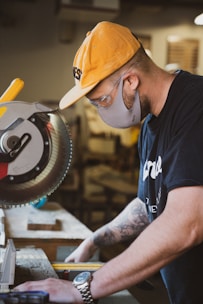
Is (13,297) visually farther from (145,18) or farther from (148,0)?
(145,18)

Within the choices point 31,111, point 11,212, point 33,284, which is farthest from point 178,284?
point 11,212

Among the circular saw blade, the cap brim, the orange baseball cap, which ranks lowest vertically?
the circular saw blade

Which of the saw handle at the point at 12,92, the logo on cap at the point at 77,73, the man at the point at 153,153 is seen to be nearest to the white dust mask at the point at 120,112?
the man at the point at 153,153

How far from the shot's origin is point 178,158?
1.25 metres

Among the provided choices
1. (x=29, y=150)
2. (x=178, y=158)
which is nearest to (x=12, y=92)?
(x=29, y=150)

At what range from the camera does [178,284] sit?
1.49 m

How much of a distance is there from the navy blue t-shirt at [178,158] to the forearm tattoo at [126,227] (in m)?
0.16

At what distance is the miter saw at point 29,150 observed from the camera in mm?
1235

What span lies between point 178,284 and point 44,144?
610 millimetres

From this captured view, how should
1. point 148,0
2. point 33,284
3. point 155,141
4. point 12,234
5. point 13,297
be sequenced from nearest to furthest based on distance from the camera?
point 13,297
point 33,284
point 155,141
point 12,234
point 148,0

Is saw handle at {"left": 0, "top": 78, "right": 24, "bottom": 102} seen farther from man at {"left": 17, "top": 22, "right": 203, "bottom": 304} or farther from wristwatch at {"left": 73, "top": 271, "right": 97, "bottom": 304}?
wristwatch at {"left": 73, "top": 271, "right": 97, "bottom": 304}

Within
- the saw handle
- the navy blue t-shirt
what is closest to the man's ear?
the navy blue t-shirt

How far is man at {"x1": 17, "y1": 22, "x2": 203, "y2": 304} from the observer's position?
1.18 metres

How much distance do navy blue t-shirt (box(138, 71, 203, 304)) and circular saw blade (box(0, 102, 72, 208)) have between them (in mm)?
275
